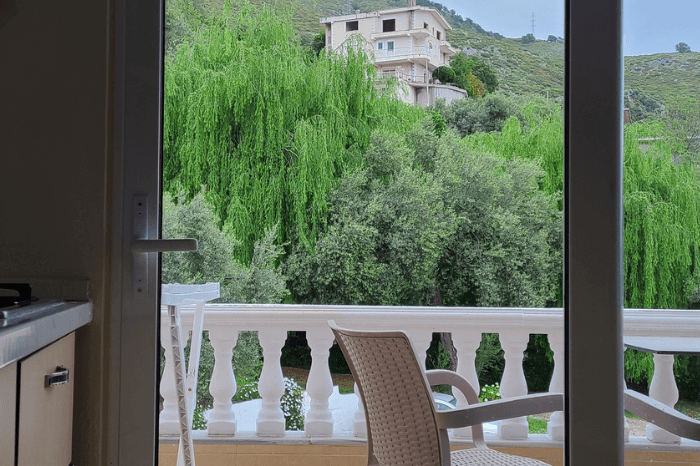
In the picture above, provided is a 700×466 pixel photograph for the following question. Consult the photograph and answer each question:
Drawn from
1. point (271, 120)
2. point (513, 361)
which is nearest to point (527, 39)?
point (513, 361)

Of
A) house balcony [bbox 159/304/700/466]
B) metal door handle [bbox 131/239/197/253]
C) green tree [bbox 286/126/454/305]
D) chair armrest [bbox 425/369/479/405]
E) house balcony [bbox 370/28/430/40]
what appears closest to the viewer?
metal door handle [bbox 131/239/197/253]

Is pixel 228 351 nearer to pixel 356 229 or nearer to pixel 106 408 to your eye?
pixel 106 408

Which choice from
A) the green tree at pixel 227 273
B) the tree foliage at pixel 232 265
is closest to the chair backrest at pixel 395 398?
the green tree at pixel 227 273

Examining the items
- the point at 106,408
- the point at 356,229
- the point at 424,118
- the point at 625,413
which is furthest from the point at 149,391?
the point at 356,229

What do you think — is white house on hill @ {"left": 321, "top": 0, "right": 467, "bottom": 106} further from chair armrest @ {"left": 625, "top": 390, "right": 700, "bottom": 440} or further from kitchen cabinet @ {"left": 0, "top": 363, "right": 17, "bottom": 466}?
kitchen cabinet @ {"left": 0, "top": 363, "right": 17, "bottom": 466}

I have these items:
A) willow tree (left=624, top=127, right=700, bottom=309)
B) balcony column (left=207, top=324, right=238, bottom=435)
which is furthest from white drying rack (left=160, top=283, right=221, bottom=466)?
willow tree (left=624, top=127, right=700, bottom=309)

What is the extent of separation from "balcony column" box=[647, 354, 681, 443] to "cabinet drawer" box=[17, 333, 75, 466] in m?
0.97

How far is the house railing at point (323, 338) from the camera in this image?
2.32 m

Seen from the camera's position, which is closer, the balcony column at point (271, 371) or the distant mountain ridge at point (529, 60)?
the distant mountain ridge at point (529, 60)

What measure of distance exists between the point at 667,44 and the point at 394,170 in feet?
10.5

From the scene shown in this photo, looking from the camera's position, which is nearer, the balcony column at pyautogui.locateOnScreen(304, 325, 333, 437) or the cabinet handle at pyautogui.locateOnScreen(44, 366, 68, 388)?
the cabinet handle at pyautogui.locateOnScreen(44, 366, 68, 388)

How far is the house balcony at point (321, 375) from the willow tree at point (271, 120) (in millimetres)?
1664

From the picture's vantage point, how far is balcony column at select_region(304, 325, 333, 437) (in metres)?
2.32

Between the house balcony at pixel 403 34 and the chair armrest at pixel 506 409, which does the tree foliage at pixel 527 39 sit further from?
the chair armrest at pixel 506 409
